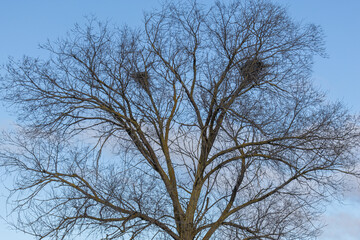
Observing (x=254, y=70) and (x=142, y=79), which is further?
(x=142, y=79)

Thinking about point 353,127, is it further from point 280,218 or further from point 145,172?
point 145,172

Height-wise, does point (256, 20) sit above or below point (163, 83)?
above

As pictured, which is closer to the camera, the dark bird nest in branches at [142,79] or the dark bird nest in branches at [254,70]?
the dark bird nest in branches at [254,70]

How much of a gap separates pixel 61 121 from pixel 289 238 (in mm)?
5055

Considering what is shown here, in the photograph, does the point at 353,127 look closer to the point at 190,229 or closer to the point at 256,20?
the point at 256,20

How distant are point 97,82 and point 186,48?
2002mm

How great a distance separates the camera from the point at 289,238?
31.7ft

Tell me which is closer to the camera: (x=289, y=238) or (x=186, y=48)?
(x=289, y=238)

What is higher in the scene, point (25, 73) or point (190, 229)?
point (25, 73)

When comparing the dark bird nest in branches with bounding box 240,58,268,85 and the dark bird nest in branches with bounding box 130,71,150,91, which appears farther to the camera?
the dark bird nest in branches with bounding box 130,71,150,91

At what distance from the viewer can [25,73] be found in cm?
1029

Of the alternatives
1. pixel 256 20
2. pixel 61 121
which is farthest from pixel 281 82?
pixel 61 121

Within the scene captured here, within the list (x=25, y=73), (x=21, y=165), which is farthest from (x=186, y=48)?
(x=21, y=165)

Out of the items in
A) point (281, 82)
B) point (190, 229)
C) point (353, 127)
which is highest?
point (281, 82)
